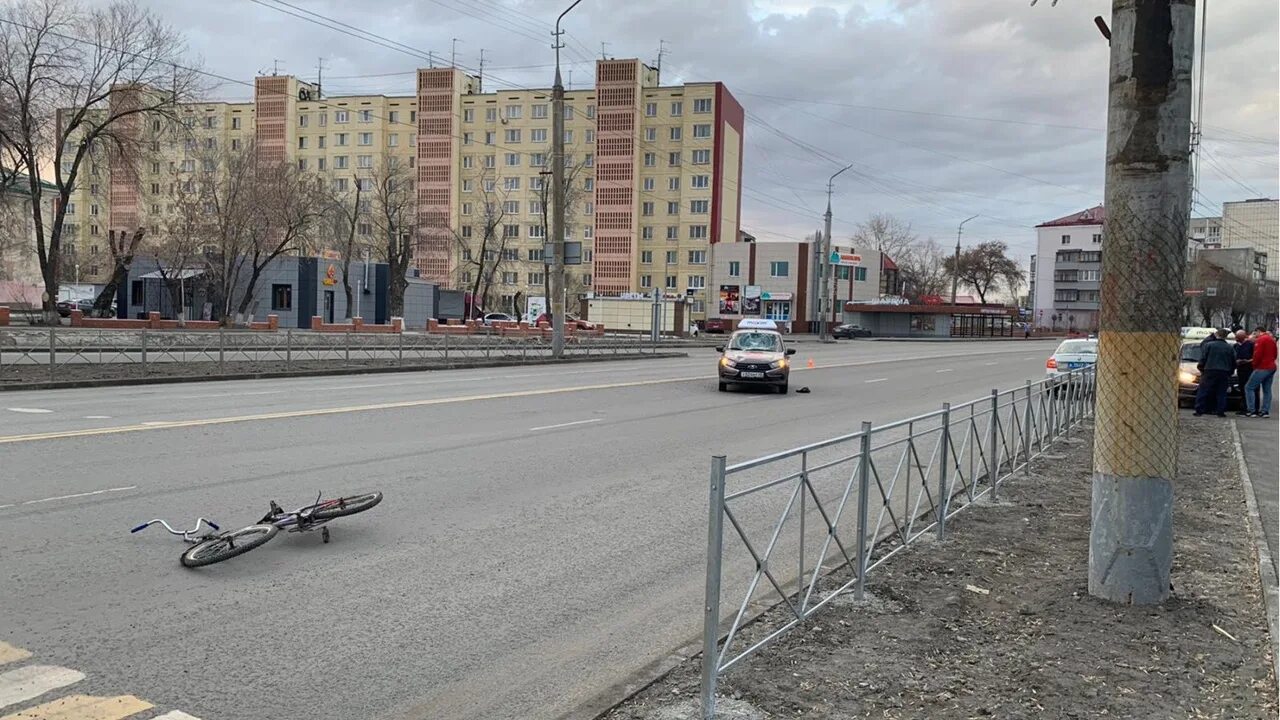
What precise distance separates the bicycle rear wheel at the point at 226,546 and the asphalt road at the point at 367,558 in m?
0.10

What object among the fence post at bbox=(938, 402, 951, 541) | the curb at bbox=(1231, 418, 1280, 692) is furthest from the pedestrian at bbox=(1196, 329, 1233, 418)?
the fence post at bbox=(938, 402, 951, 541)

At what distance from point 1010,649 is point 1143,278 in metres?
2.20

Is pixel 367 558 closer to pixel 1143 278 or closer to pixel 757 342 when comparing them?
pixel 1143 278

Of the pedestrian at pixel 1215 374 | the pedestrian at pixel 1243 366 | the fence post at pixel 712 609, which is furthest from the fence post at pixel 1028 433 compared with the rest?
the pedestrian at pixel 1243 366

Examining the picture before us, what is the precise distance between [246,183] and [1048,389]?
1963 inches

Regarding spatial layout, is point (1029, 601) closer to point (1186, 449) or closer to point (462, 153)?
point (1186, 449)

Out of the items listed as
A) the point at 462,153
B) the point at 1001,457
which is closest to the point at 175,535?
the point at 1001,457

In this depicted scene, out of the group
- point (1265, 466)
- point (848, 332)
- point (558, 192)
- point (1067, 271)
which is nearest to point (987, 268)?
point (1067, 271)

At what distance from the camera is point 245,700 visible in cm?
414

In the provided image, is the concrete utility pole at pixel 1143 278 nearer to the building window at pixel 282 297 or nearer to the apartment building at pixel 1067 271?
the building window at pixel 282 297

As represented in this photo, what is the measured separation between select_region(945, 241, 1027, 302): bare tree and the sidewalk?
108468 mm

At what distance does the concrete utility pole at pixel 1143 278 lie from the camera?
5.25 metres

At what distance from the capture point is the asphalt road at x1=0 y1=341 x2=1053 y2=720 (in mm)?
4461

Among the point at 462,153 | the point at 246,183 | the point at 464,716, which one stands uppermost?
the point at 462,153
